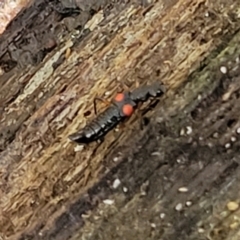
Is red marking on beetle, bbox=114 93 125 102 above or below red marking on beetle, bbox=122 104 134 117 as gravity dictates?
above

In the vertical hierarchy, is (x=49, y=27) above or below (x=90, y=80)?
above

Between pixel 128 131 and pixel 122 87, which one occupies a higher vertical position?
pixel 122 87

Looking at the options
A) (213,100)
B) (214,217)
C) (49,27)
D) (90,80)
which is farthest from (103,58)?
(214,217)

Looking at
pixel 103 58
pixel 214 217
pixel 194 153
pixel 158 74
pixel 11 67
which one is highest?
pixel 11 67

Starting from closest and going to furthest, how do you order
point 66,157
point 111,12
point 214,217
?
point 214,217
point 66,157
point 111,12

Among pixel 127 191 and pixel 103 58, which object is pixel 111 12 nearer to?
pixel 103 58

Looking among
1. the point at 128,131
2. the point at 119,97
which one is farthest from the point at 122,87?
the point at 128,131

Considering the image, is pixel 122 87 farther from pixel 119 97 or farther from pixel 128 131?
pixel 128 131
